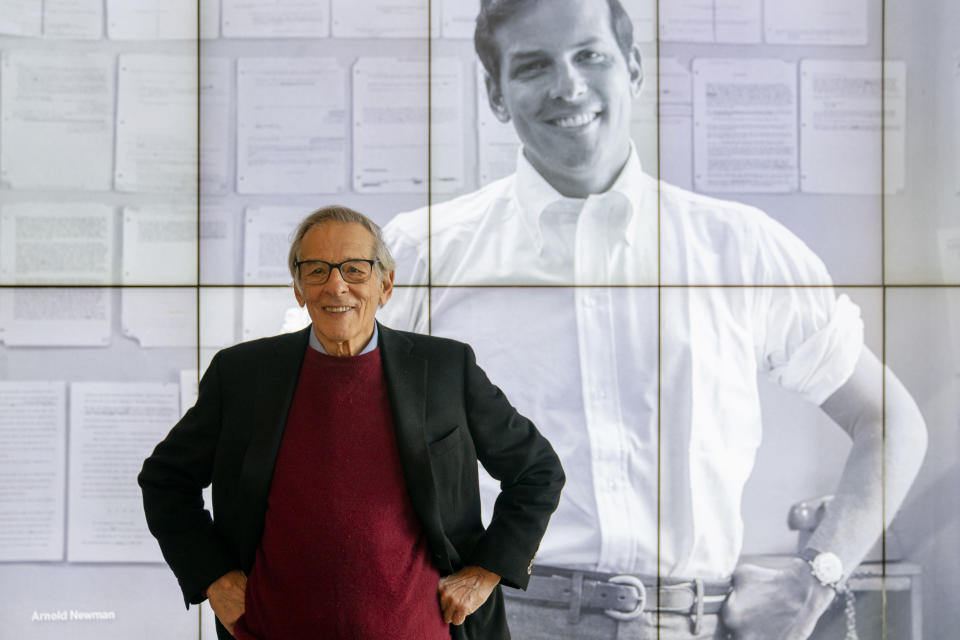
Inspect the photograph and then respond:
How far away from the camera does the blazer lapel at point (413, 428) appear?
1.43 m

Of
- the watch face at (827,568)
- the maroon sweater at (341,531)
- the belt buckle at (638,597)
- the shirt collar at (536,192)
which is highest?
the shirt collar at (536,192)

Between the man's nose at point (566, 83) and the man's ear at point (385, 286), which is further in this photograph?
the man's nose at point (566, 83)

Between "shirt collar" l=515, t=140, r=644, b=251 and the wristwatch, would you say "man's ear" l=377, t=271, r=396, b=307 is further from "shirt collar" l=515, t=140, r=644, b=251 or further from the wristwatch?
the wristwatch

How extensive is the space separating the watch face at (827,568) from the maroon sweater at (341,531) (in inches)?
64.4

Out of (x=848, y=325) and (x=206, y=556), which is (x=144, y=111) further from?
(x=848, y=325)

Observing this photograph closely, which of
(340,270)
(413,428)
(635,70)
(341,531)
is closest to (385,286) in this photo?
(340,270)

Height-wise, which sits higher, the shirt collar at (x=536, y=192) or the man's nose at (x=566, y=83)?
the man's nose at (x=566, y=83)

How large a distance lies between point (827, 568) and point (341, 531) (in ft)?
6.23


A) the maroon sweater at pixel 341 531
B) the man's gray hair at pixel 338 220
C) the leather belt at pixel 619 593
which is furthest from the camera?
the leather belt at pixel 619 593

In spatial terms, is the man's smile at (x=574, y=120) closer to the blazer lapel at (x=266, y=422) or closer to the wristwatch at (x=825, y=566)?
the blazer lapel at (x=266, y=422)

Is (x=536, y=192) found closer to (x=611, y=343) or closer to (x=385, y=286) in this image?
(x=611, y=343)

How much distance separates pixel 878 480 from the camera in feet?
8.63

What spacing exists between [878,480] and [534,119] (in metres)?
1.65

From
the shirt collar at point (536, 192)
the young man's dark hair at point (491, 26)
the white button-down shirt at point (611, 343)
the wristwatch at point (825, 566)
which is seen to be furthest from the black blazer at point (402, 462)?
the wristwatch at point (825, 566)
